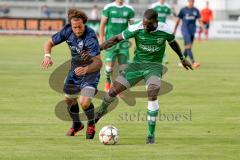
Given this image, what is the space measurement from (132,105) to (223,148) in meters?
6.23

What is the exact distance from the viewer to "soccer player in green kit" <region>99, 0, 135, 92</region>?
836 inches

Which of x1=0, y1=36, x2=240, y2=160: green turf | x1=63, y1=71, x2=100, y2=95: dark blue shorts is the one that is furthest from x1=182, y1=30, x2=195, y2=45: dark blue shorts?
x1=63, y1=71, x2=100, y2=95: dark blue shorts

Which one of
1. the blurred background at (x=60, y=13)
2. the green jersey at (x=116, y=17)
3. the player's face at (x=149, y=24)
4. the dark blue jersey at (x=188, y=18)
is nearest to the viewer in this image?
the player's face at (x=149, y=24)

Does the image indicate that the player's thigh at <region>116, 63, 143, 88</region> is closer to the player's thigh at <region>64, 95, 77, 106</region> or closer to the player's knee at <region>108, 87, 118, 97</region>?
the player's knee at <region>108, 87, 118, 97</region>

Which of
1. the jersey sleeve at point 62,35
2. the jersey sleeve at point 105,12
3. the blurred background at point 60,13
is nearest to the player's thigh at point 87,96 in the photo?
the jersey sleeve at point 62,35

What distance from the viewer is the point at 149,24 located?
13.0 m

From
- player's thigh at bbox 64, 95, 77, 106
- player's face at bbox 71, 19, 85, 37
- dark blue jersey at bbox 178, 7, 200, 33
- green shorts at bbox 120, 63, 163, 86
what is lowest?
dark blue jersey at bbox 178, 7, 200, 33

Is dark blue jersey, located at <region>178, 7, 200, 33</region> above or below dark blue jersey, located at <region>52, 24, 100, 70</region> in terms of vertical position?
below

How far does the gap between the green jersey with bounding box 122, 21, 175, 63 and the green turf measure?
1.45 metres

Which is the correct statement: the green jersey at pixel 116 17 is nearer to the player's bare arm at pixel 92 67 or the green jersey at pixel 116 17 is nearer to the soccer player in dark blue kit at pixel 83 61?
the soccer player in dark blue kit at pixel 83 61

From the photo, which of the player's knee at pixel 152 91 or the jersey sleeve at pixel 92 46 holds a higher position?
the jersey sleeve at pixel 92 46

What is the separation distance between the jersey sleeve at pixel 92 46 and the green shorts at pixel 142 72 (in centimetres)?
70

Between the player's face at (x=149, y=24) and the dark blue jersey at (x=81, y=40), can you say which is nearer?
A: the player's face at (x=149, y=24)

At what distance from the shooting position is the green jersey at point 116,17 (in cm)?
2144
